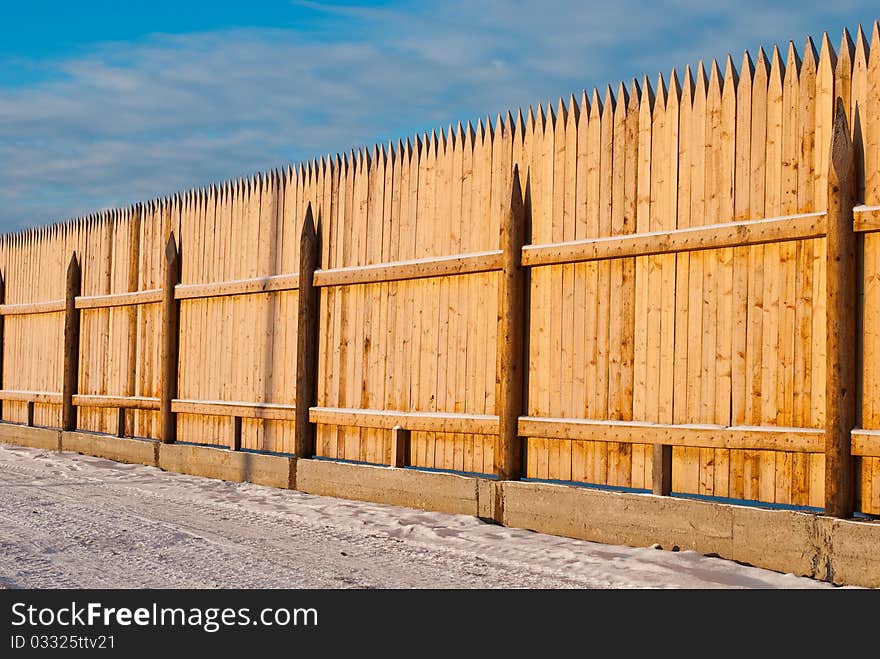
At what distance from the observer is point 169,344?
13.1m

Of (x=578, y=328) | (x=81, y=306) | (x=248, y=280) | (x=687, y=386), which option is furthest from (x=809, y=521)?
(x=81, y=306)

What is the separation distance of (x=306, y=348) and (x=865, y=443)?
19.2 feet

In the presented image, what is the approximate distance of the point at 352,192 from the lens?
10.7m

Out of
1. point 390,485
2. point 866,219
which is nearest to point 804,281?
point 866,219

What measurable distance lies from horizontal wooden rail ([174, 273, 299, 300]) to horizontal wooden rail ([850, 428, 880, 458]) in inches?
245

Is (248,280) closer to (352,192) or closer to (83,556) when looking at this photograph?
(352,192)

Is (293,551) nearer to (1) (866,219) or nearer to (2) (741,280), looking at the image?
(2) (741,280)

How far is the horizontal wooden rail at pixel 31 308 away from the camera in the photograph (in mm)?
16047

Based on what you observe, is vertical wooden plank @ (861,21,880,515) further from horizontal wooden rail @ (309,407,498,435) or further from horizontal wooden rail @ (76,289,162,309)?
horizontal wooden rail @ (76,289,162,309)

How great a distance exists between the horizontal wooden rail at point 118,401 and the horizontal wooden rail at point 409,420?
373 centimetres

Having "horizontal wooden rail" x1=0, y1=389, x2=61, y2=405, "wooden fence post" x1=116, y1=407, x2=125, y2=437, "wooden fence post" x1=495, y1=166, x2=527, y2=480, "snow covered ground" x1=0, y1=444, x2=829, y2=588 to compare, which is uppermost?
"wooden fence post" x1=495, y1=166, x2=527, y2=480

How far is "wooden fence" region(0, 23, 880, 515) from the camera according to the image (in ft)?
22.6

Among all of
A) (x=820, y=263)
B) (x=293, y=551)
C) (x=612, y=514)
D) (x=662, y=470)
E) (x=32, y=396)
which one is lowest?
(x=293, y=551)

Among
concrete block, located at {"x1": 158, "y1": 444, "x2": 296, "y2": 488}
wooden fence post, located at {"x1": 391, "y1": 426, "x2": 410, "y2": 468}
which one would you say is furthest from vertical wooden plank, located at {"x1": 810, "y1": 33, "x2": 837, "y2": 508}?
concrete block, located at {"x1": 158, "y1": 444, "x2": 296, "y2": 488}
